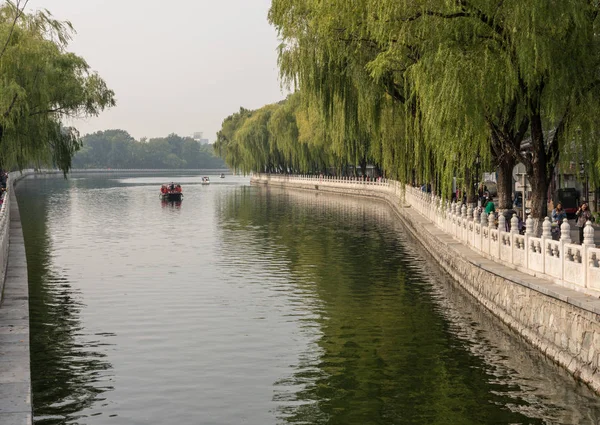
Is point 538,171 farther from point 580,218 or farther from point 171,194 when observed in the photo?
point 171,194

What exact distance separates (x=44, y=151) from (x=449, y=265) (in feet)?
62.0

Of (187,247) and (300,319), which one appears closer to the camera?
(300,319)

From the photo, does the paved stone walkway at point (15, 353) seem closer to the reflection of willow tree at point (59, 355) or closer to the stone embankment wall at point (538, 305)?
the reflection of willow tree at point (59, 355)

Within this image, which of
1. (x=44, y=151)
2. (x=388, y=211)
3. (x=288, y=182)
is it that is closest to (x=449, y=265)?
(x=44, y=151)

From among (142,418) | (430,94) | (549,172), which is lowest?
(142,418)

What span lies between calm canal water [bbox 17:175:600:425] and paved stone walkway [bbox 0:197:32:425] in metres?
0.61

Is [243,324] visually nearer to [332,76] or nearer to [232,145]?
[332,76]

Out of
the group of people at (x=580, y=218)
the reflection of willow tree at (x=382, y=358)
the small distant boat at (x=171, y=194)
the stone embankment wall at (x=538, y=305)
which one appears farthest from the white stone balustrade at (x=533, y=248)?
the small distant boat at (x=171, y=194)

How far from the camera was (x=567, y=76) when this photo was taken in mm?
18828

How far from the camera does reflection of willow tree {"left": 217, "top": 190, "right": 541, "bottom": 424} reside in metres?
12.7

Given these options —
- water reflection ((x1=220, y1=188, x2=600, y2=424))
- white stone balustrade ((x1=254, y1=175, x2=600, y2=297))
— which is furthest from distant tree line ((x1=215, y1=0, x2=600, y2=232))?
water reflection ((x1=220, y1=188, x2=600, y2=424))

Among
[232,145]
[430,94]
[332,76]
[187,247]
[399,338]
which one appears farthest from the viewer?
[232,145]

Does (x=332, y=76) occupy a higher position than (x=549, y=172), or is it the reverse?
(x=332, y=76)

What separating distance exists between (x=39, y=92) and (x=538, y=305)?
25.6 meters
